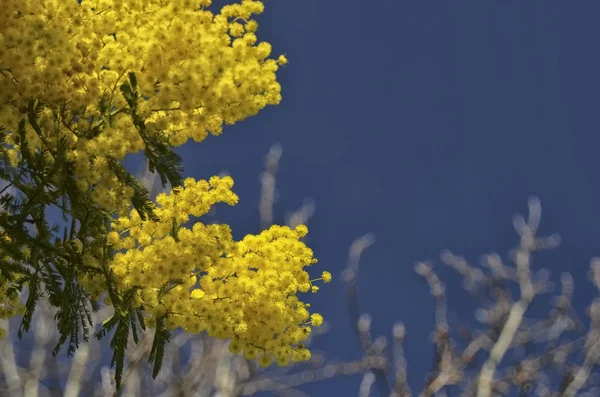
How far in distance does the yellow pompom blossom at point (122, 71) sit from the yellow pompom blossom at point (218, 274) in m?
0.47

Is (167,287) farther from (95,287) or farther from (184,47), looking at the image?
(184,47)

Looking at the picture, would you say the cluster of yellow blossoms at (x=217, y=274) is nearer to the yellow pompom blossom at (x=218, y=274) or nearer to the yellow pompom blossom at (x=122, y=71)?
the yellow pompom blossom at (x=218, y=274)

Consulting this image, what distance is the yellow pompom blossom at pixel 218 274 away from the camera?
441cm

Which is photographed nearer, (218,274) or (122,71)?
(122,71)

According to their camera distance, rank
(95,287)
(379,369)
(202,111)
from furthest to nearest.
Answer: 1. (379,369)
2. (95,287)
3. (202,111)

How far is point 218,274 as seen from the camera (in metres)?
4.78

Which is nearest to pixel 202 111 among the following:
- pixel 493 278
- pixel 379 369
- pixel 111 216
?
pixel 111 216

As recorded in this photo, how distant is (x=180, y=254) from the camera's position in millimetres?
4387

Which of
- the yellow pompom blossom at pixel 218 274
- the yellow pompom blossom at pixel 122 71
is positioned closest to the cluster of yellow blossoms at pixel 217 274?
the yellow pompom blossom at pixel 218 274

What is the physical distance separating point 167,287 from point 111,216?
64cm

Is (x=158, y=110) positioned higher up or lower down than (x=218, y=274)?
higher up

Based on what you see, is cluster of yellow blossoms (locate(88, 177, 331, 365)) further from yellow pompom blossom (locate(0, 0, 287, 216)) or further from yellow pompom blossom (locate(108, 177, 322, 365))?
→ yellow pompom blossom (locate(0, 0, 287, 216))

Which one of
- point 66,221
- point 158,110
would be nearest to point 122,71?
point 158,110

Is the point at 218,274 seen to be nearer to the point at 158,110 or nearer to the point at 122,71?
the point at 158,110
